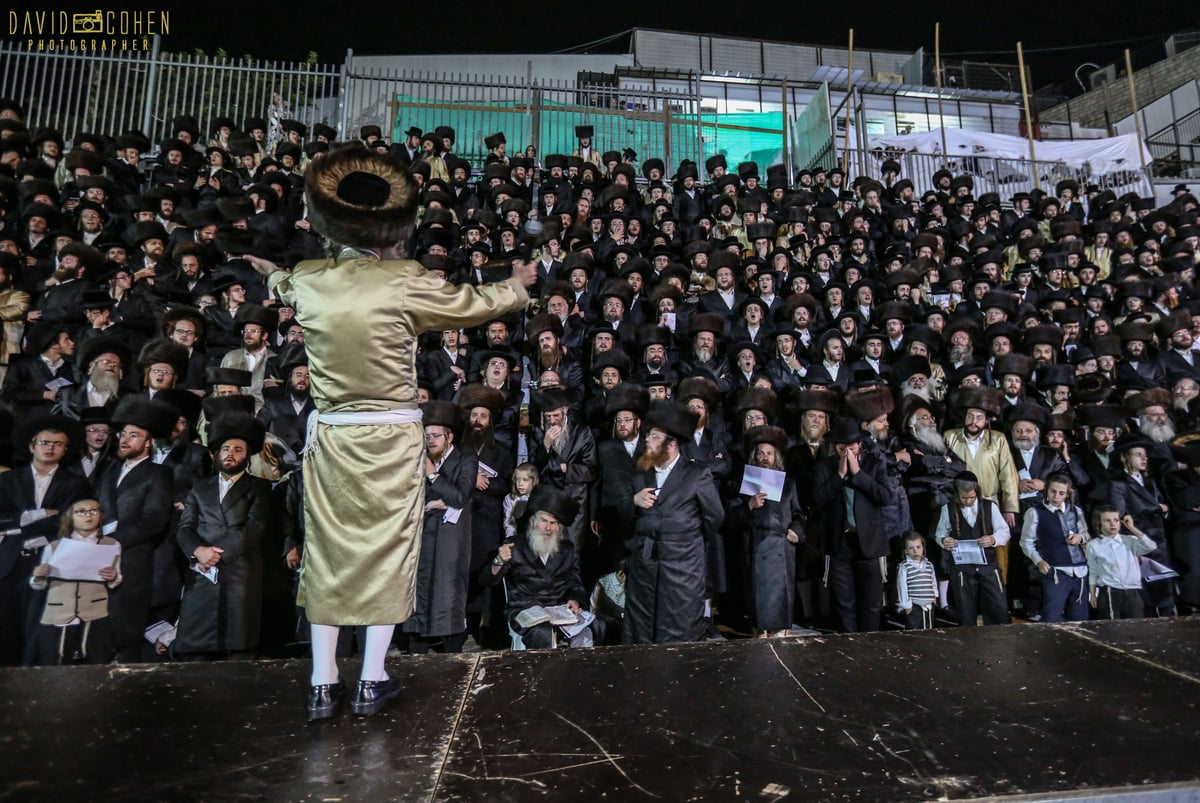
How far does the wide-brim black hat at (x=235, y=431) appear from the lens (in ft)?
15.4

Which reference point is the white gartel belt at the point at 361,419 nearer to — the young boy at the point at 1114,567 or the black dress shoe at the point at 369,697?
the black dress shoe at the point at 369,697

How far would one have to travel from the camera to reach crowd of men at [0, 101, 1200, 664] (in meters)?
4.64

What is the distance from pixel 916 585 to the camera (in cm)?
548

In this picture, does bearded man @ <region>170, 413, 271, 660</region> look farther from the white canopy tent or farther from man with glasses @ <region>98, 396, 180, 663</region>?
the white canopy tent

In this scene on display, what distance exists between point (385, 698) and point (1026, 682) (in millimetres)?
2395

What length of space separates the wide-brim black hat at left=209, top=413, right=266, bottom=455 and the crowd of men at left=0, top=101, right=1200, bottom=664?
0.06ft

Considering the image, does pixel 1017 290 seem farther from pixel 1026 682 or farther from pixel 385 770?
pixel 385 770

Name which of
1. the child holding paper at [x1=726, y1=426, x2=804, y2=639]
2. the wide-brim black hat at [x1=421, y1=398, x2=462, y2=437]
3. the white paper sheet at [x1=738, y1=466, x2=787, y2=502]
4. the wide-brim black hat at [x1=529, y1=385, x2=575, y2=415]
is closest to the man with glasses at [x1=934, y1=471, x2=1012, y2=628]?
the child holding paper at [x1=726, y1=426, x2=804, y2=639]

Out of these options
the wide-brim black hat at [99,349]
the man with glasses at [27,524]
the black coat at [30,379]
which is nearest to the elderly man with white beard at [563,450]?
the man with glasses at [27,524]

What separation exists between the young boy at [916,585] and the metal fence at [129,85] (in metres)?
12.8

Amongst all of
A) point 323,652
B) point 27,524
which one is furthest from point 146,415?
point 323,652

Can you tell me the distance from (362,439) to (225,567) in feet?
9.14

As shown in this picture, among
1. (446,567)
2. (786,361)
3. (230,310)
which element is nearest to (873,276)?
(786,361)

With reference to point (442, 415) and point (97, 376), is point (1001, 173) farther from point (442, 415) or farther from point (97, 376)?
point (97, 376)
